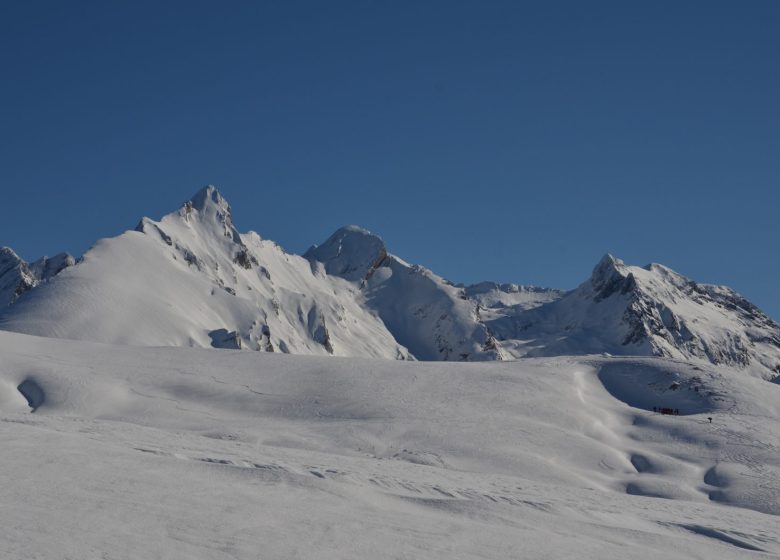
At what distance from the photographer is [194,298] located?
11938 cm

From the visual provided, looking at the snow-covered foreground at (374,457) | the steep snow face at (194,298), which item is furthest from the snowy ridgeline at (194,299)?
the snow-covered foreground at (374,457)

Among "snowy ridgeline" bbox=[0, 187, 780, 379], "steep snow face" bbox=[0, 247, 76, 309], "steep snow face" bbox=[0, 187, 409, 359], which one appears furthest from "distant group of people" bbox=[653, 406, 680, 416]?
"steep snow face" bbox=[0, 247, 76, 309]

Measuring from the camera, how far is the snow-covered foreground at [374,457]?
48.3 feet

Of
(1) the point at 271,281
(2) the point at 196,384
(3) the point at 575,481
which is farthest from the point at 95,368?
(1) the point at 271,281

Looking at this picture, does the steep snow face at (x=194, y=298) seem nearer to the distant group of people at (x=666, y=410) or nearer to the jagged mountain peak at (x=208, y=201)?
the jagged mountain peak at (x=208, y=201)

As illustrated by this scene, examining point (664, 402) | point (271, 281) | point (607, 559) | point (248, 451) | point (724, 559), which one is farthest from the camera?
point (271, 281)

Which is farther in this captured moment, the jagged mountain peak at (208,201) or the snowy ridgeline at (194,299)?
the jagged mountain peak at (208,201)

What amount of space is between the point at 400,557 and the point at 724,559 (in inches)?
272

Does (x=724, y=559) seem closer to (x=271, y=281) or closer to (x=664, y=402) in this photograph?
(x=664, y=402)

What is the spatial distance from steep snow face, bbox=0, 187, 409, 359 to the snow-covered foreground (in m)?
50.9

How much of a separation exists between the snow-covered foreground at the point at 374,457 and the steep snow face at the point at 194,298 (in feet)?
167

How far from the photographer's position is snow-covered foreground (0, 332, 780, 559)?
48.3ft

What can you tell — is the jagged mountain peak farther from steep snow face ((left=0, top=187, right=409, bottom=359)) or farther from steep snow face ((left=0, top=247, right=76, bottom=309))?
steep snow face ((left=0, top=247, right=76, bottom=309))

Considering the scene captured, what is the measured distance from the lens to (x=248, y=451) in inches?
936
